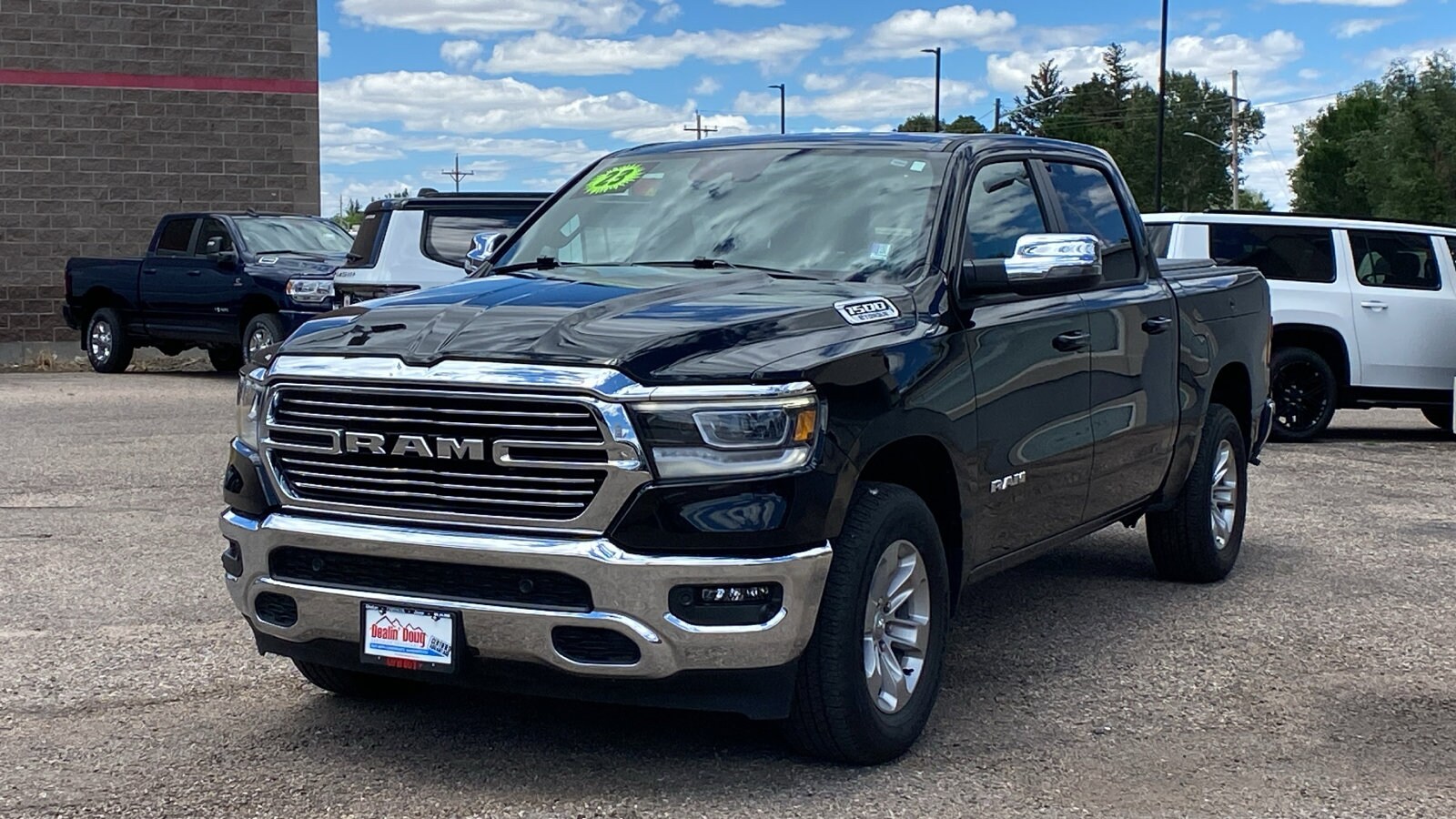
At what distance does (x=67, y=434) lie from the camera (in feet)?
45.4

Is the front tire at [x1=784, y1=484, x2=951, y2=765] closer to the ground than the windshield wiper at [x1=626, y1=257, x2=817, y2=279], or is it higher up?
closer to the ground

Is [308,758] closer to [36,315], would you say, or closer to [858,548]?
[858,548]

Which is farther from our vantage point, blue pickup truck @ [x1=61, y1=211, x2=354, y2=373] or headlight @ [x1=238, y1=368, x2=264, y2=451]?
blue pickup truck @ [x1=61, y1=211, x2=354, y2=373]

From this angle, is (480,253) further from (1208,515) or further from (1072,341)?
(1208,515)

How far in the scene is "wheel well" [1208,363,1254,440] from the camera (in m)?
8.05

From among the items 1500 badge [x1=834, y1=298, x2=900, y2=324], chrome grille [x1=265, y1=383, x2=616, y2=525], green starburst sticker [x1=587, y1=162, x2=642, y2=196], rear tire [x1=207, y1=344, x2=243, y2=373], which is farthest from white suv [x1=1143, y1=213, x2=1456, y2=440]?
rear tire [x1=207, y1=344, x2=243, y2=373]

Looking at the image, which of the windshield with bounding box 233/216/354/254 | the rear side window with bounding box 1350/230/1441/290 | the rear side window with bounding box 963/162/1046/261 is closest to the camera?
the rear side window with bounding box 963/162/1046/261

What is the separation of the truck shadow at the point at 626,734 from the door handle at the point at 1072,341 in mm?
1138

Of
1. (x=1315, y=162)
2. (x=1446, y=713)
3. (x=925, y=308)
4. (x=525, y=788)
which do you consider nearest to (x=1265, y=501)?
(x=1446, y=713)

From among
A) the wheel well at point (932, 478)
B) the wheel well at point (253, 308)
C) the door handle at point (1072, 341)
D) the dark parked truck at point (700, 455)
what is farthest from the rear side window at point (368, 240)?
the wheel well at point (932, 478)

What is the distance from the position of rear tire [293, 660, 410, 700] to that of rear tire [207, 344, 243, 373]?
16.8 m

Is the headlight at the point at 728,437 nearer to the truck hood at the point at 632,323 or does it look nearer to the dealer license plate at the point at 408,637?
the truck hood at the point at 632,323

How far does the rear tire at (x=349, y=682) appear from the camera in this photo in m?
5.43

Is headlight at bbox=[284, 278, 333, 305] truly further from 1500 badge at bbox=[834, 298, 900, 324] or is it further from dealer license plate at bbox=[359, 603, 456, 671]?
dealer license plate at bbox=[359, 603, 456, 671]
